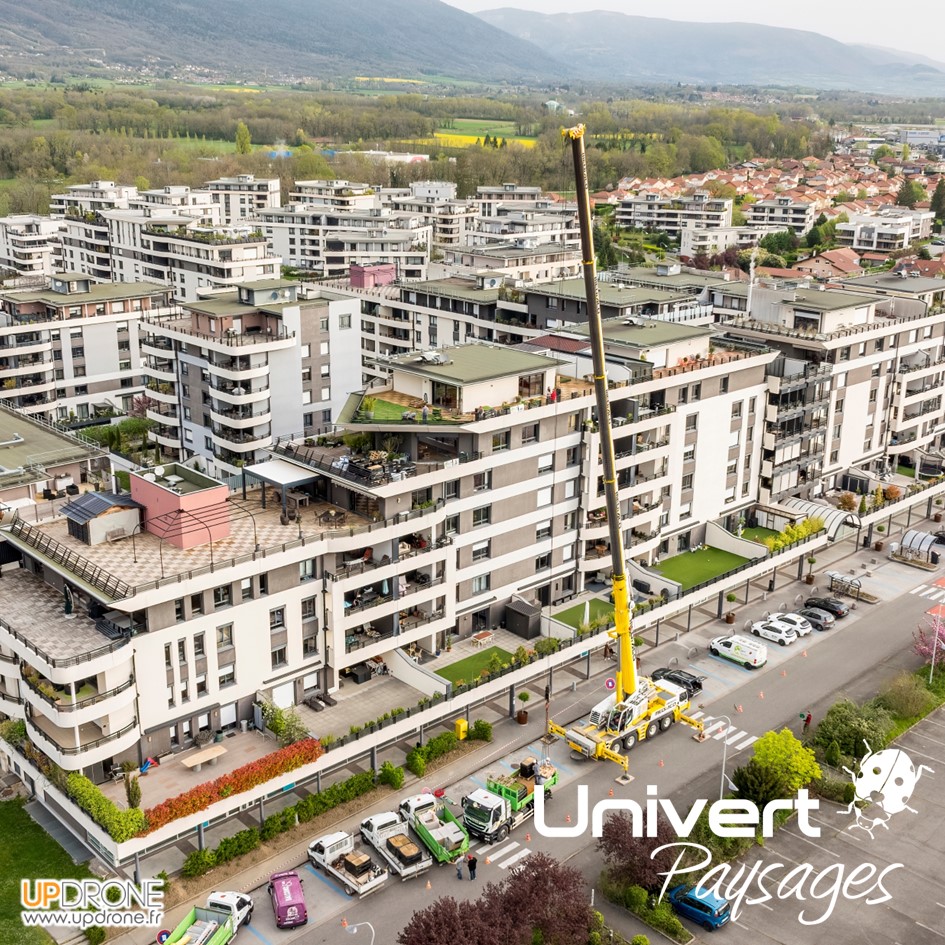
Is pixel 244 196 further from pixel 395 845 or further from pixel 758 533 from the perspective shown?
pixel 395 845

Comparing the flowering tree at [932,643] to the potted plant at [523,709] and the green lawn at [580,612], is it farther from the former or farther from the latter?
the potted plant at [523,709]

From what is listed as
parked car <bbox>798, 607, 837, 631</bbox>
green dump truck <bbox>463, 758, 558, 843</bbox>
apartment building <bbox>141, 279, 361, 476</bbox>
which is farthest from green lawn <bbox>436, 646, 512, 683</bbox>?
apartment building <bbox>141, 279, 361, 476</bbox>

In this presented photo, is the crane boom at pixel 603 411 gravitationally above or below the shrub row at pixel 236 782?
above

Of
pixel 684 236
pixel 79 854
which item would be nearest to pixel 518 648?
pixel 79 854

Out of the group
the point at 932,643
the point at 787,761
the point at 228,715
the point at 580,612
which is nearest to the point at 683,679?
the point at 580,612

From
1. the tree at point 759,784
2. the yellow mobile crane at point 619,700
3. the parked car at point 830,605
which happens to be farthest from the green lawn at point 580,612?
A: the parked car at point 830,605

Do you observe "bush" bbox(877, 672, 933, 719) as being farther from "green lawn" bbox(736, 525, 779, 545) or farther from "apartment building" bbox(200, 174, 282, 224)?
"apartment building" bbox(200, 174, 282, 224)

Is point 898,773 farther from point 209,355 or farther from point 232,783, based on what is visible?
point 209,355
